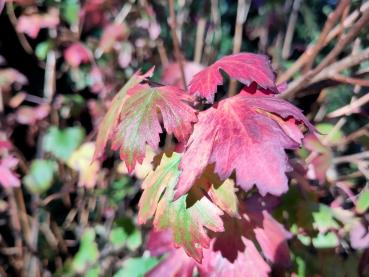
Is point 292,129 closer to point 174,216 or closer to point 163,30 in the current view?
point 174,216

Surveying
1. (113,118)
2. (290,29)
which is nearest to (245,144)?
(113,118)

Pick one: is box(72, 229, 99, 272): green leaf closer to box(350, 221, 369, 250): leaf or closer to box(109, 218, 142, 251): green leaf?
box(109, 218, 142, 251): green leaf

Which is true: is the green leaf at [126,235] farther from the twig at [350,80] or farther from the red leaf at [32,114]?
the twig at [350,80]

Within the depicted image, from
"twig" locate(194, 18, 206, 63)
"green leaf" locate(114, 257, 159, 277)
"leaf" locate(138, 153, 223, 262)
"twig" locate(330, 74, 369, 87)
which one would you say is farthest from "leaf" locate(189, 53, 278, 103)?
"twig" locate(194, 18, 206, 63)

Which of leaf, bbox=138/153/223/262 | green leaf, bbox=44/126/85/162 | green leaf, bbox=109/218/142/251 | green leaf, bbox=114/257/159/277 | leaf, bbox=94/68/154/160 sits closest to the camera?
leaf, bbox=138/153/223/262

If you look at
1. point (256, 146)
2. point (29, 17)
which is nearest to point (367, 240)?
point (256, 146)

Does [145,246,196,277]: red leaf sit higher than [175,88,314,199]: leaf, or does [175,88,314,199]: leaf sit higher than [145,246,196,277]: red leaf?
[175,88,314,199]: leaf

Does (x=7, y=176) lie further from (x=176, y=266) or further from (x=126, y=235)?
(x=176, y=266)
